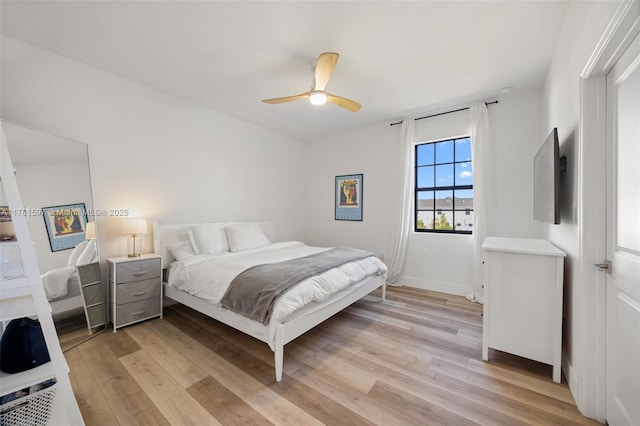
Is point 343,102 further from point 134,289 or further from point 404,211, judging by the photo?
point 134,289

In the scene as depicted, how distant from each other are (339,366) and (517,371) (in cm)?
133

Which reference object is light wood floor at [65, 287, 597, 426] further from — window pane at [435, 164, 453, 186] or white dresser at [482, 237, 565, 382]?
window pane at [435, 164, 453, 186]

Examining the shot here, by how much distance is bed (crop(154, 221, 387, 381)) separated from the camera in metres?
1.89

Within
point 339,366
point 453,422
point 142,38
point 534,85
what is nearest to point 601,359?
point 453,422

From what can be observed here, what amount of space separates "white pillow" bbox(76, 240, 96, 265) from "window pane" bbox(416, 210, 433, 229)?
4.11 meters

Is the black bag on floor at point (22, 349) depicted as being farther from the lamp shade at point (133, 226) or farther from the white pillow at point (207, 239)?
the white pillow at point (207, 239)

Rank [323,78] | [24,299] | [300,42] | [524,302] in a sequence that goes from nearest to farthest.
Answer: [24,299] → [524,302] → [300,42] → [323,78]

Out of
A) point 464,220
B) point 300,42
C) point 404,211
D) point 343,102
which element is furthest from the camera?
point 404,211

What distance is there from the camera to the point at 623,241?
1.27 meters

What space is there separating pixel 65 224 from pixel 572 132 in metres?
4.10

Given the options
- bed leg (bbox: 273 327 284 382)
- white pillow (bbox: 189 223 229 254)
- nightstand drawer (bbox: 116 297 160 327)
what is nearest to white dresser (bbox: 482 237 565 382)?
bed leg (bbox: 273 327 284 382)

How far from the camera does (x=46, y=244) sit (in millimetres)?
2092

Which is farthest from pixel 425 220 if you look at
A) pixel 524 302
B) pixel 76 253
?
pixel 76 253

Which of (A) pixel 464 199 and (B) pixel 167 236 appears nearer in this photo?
(B) pixel 167 236
